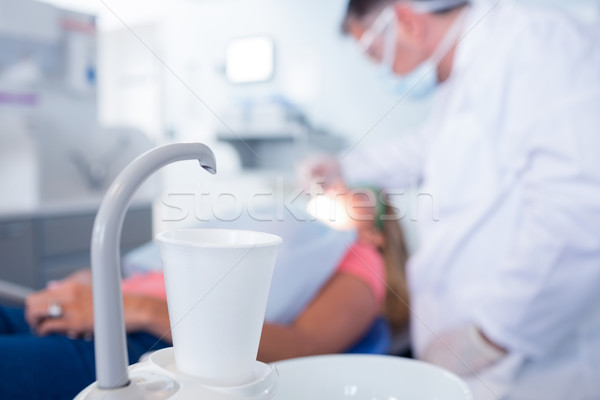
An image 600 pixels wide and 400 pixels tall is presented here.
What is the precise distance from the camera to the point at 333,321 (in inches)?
41.3

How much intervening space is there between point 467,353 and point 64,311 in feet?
2.44

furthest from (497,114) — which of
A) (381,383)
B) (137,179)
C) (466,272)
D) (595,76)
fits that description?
(137,179)

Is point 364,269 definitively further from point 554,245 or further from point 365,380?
point 365,380

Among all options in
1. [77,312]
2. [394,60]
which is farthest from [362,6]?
[77,312]

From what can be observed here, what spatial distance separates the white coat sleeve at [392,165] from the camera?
1669 millimetres

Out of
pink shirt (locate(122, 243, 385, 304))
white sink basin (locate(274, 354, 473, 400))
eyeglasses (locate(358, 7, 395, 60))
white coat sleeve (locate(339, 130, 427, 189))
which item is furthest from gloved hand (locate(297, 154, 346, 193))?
white sink basin (locate(274, 354, 473, 400))

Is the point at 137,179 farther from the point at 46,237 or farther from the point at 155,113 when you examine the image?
the point at 155,113

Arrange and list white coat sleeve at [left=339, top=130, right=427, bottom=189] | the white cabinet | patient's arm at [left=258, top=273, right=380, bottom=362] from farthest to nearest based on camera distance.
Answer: the white cabinet, white coat sleeve at [left=339, top=130, right=427, bottom=189], patient's arm at [left=258, top=273, right=380, bottom=362]

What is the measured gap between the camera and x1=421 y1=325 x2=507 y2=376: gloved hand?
0.98 m

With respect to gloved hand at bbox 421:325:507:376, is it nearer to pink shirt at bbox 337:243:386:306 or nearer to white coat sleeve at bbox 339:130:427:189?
pink shirt at bbox 337:243:386:306

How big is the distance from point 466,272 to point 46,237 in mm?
1537

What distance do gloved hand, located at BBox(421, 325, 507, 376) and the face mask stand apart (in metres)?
0.62

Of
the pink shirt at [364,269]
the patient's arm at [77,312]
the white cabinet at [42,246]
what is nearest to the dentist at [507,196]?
the pink shirt at [364,269]

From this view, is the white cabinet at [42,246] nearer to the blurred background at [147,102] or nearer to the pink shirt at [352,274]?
the blurred background at [147,102]
